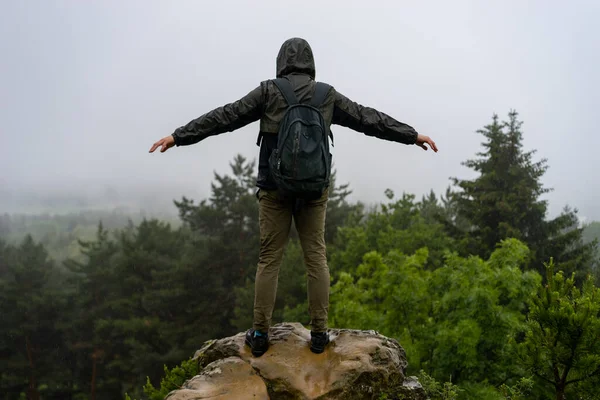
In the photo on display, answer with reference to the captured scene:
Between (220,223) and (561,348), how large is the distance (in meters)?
26.3

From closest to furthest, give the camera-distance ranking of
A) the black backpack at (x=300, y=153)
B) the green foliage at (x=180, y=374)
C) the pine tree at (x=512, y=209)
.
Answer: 1. the black backpack at (x=300, y=153)
2. the green foliage at (x=180, y=374)
3. the pine tree at (x=512, y=209)

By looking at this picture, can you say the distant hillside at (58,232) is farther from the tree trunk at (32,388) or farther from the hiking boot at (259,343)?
the hiking boot at (259,343)

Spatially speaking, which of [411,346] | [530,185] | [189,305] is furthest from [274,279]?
[189,305]

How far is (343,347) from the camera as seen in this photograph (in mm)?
4621

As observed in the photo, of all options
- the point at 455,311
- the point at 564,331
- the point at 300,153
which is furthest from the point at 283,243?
the point at 455,311

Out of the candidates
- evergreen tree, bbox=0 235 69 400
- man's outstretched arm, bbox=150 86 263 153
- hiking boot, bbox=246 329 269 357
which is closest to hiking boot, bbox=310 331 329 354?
hiking boot, bbox=246 329 269 357

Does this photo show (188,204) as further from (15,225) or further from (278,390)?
(15,225)

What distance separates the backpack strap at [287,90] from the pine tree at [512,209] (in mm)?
19094

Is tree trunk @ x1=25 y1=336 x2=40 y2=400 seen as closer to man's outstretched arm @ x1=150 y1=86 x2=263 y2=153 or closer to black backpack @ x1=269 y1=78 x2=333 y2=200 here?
man's outstretched arm @ x1=150 y1=86 x2=263 y2=153

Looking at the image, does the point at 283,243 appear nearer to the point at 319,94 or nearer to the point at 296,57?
the point at 319,94

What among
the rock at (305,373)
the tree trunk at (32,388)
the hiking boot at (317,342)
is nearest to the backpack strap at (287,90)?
the hiking boot at (317,342)

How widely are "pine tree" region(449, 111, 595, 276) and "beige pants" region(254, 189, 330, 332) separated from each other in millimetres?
18621

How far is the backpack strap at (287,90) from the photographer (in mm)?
4125

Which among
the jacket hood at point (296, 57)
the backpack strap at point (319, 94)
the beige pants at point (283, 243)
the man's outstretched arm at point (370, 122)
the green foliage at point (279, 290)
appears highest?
the jacket hood at point (296, 57)
